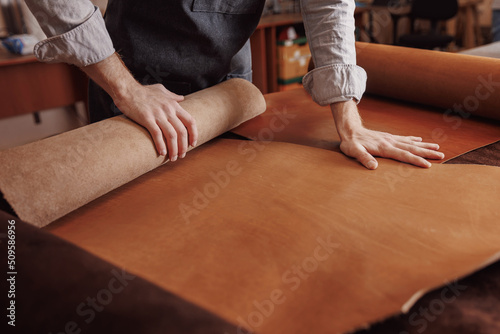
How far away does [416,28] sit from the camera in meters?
5.89

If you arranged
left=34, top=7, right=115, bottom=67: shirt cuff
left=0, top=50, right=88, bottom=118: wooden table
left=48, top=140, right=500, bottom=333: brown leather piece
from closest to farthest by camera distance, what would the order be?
left=48, top=140, right=500, bottom=333: brown leather piece, left=34, top=7, right=115, bottom=67: shirt cuff, left=0, top=50, right=88, bottom=118: wooden table

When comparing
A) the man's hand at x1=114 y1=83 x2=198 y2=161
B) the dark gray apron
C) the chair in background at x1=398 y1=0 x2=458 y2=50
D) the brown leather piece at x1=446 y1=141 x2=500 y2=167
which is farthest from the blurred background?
the man's hand at x1=114 y1=83 x2=198 y2=161

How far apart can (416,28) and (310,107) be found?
546 centimetres

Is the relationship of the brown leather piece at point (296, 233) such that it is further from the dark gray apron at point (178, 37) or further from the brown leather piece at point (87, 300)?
the dark gray apron at point (178, 37)

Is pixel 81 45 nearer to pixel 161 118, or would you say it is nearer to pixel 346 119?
pixel 161 118

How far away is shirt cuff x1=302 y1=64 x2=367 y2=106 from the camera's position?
3.27ft

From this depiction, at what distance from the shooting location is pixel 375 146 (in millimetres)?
915

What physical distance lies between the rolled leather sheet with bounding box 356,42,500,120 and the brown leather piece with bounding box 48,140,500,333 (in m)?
0.39

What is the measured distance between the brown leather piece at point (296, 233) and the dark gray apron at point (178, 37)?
1.21ft

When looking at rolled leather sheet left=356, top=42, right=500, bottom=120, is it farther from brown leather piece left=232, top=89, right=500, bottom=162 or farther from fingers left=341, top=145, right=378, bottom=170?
fingers left=341, top=145, right=378, bottom=170

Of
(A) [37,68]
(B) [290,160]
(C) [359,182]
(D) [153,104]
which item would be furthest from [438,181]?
(A) [37,68]

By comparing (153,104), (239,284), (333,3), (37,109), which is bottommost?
(37,109)

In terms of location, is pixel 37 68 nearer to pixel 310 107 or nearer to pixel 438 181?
pixel 310 107

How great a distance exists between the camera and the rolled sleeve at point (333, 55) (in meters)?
1.00
